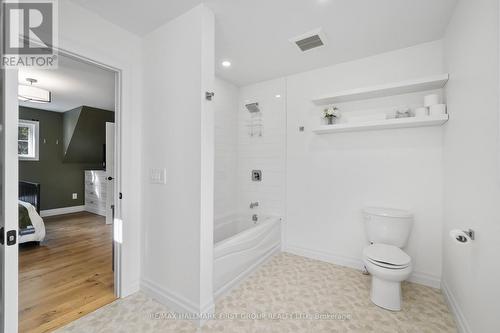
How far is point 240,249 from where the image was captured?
2248 millimetres

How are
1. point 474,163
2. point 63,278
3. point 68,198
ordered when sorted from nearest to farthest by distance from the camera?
1. point 474,163
2. point 63,278
3. point 68,198

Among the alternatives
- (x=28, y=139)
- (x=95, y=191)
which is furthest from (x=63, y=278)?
(x=28, y=139)

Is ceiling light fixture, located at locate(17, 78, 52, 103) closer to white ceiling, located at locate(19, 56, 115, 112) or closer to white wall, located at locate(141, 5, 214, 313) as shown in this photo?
white ceiling, located at locate(19, 56, 115, 112)

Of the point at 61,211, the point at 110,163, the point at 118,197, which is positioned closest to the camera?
the point at 118,197

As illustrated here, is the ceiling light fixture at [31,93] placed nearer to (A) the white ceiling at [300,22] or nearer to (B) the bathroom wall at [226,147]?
(A) the white ceiling at [300,22]

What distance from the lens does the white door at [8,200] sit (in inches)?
40.9

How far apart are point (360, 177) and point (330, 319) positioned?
147 centimetres

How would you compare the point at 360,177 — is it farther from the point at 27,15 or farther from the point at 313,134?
the point at 27,15

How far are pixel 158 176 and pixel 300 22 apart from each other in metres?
1.82

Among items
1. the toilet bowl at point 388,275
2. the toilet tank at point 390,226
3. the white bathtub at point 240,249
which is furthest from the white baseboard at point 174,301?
the toilet tank at point 390,226

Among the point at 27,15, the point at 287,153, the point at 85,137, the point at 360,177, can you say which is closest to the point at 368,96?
the point at 360,177

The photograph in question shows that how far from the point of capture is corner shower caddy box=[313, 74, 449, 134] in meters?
1.99

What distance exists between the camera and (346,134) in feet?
8.52

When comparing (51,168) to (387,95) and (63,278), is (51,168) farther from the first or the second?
(387,95)
